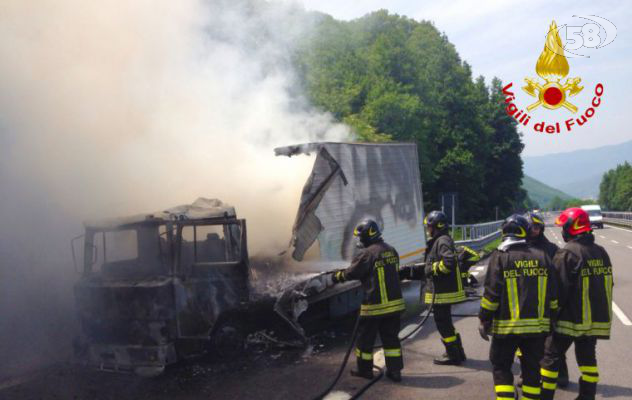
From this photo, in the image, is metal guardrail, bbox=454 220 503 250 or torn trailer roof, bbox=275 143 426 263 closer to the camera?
torn trailer roof, bbox=275 143 426 263

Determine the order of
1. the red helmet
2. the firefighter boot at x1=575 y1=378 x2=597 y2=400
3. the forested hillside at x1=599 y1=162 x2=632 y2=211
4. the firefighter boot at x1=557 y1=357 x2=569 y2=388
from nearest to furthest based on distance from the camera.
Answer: the firefighter boot at x1=575 y1=378 x2=597 y2=400 → the red helmet → the firefighter boot at x1=557 y1=357 x2=569 y2=388 → the forested hillside at x1=599 y1=162 x2=632 y2=211

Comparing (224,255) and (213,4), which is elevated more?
(213,4)

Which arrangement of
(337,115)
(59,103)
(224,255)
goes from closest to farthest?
(224,255) < (59,103) < (337,115)

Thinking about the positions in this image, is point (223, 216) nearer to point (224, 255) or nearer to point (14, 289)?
point (224, 255)

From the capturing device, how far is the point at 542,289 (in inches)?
177

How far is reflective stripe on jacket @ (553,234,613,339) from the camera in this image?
4.70 meters

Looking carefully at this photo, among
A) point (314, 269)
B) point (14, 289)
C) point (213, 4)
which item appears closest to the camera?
point (314, 269)

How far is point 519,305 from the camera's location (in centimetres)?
446

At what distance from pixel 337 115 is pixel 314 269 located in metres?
16.3

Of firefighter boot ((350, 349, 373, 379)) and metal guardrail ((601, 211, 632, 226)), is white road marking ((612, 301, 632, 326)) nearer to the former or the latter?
firefighter boot ((350, 349, 373, 379))

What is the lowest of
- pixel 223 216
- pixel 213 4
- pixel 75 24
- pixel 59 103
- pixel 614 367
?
pixel 614 367

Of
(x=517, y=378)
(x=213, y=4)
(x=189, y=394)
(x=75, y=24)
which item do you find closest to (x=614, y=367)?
(x=517, y=378)

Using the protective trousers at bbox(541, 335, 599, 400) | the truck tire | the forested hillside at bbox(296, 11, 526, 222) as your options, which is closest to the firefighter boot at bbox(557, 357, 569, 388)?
the protective trousers at bbox(541, 335, 599, 400)

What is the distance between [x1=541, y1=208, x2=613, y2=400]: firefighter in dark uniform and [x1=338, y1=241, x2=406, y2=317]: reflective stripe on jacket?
1.60 meters
